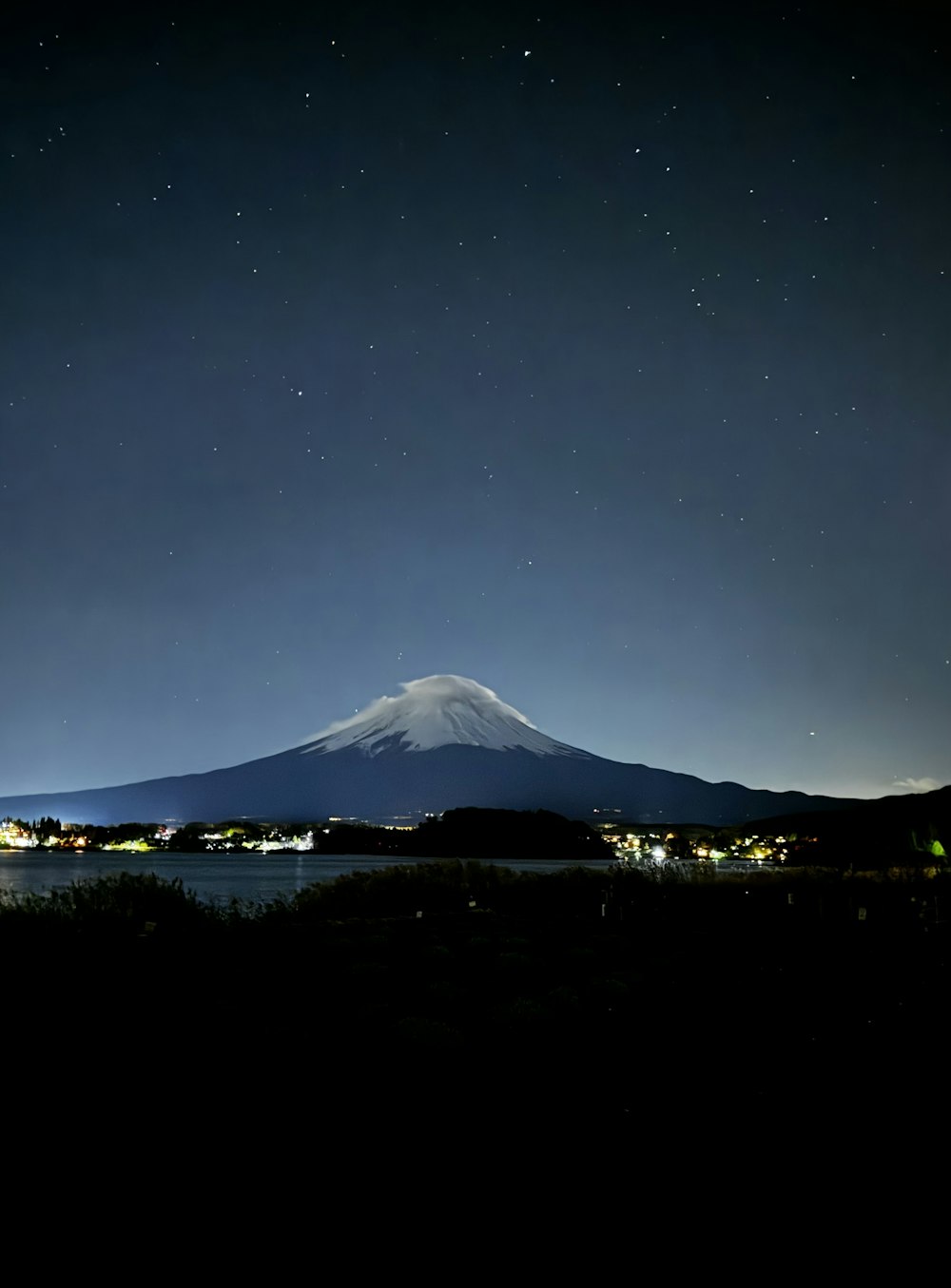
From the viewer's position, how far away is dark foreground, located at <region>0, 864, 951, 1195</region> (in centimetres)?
396


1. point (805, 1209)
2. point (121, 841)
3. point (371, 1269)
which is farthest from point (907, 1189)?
point (121, 841)

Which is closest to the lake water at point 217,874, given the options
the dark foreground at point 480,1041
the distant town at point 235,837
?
the distant town at point 235,837

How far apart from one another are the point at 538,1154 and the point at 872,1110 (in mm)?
1819

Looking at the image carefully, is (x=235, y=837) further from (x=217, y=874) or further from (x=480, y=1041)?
(x=480, y=1041)

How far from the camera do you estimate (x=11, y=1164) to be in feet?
11.9

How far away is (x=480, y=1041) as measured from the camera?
5410 millimetres

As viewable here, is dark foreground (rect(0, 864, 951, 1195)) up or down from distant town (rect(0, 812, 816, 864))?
up

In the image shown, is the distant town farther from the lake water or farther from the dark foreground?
the dark foreground

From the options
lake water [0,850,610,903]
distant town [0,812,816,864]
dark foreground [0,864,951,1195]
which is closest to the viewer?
dark foreground [0,864,951,1195]

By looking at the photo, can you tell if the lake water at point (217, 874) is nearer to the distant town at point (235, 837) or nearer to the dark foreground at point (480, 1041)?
the distant town at point (235, 837)

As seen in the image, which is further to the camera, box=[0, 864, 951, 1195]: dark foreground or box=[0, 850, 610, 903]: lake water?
box=[0, 850, 610, 903]: lake water

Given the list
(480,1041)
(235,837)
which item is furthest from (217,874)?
(480,1041)

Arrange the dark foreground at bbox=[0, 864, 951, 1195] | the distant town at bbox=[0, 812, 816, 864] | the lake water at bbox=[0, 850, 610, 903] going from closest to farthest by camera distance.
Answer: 1. the dark foreground at bbox=[0, 864, 951, 1195]
2. the lake water at bbox=[0, 850, 610, 903]
3. the distant town at bbox=[0, 812, 816, 864]

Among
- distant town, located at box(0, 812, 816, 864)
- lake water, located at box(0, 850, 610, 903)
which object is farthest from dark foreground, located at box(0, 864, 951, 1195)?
distant town, located at box(0, 812, 816, 864)
